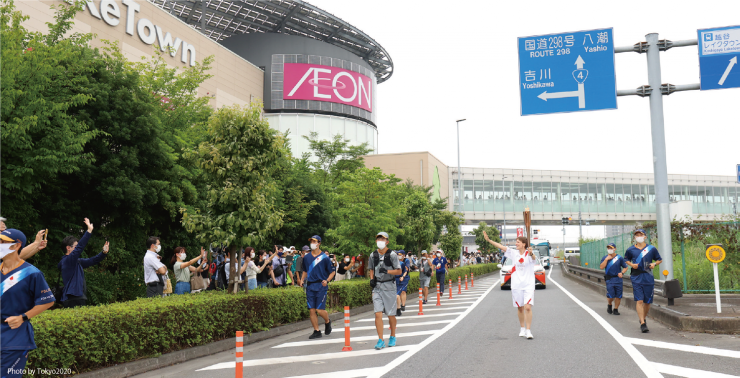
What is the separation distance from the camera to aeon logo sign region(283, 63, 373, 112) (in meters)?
58.0

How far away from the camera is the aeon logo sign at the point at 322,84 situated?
2285 inches

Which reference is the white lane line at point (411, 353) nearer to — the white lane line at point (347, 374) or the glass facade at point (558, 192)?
the white lane line at point (347, 374)

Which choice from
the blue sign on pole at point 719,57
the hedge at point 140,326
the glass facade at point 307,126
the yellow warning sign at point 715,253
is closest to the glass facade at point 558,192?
the glass facade at point 307,126

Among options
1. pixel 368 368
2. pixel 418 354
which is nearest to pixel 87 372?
pixel 368 368

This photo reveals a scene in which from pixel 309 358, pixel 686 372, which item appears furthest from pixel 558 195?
pixel 309 358

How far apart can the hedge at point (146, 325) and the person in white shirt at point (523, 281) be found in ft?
15.7

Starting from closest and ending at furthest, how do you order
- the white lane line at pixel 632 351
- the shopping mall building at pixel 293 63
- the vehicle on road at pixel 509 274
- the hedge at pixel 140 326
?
the hedge at pixel 140 326 → the white lane line at pixel 632 351 → the vehicle on road at pixel 509 274 → the shopping mall building at pixel 293 63

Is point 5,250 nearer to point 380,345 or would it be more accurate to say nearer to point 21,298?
point 21,298

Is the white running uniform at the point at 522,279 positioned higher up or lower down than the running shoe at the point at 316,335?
higher up

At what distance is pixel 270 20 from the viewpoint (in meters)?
57.9

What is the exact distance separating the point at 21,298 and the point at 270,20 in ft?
188

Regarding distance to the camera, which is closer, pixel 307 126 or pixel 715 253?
pixel 715 253

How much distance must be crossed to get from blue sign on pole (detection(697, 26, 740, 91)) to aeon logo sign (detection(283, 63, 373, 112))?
48250 millimetres

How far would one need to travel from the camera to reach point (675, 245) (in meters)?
15.5
